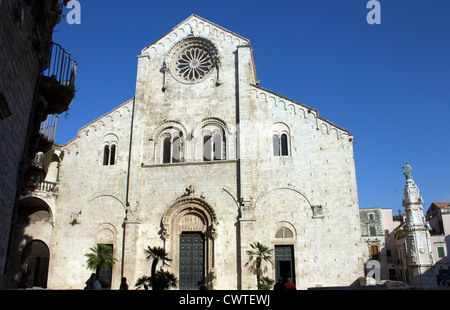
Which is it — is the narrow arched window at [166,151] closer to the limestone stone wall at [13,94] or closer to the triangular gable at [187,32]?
the triangular gable at [187,32]

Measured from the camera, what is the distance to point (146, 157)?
20.4 m

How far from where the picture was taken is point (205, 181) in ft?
63.2

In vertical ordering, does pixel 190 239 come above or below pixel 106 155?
below

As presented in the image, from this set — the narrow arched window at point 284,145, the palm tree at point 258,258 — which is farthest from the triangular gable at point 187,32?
the palm tree at point 258,258

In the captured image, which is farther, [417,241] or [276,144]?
[276,144]

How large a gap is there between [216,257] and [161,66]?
11668 mm

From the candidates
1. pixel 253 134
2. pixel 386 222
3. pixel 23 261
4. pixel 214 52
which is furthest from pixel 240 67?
pixel 386 222

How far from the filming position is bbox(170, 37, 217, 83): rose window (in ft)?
71.0

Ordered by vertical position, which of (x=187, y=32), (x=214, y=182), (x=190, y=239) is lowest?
(x=190, y=239)

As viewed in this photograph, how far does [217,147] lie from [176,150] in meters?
2.36

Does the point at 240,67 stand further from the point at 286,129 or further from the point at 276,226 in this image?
the point at 276,226

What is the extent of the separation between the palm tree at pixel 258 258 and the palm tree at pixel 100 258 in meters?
6.93

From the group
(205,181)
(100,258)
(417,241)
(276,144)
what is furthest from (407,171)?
(100,258)

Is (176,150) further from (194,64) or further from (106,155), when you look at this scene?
(194,64)
